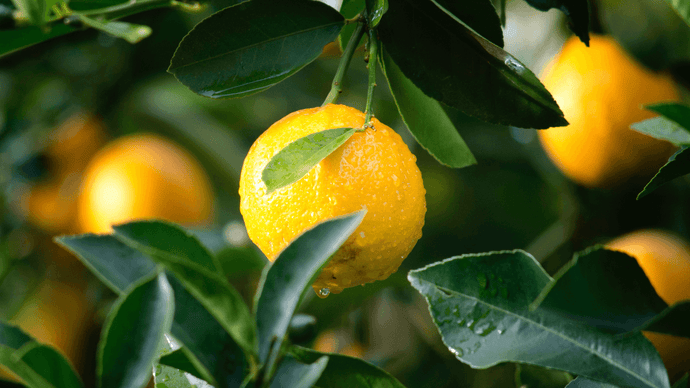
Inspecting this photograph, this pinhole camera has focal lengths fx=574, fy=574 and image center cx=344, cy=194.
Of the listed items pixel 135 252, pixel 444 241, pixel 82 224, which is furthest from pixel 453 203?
pixel 135 252

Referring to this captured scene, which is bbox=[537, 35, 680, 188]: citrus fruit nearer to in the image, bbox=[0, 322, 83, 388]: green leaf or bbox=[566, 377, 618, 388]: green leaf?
bbox=[566, 377, 618, 388]: green leaf

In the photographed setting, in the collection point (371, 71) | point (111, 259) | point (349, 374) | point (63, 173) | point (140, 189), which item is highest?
point (371, 71)

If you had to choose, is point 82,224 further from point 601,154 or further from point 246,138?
point 601,154

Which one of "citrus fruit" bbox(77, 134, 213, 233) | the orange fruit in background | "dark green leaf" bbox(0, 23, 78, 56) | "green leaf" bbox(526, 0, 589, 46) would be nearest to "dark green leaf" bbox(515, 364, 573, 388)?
"green leaf" bbox(526, 0, 589, 46)

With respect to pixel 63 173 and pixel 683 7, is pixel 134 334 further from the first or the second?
pixel 63 173

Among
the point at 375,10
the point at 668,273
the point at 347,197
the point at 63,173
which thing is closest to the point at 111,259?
the point at 347,197

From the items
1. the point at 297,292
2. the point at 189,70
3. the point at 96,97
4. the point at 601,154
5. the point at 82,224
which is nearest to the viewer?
the point at 297,292
